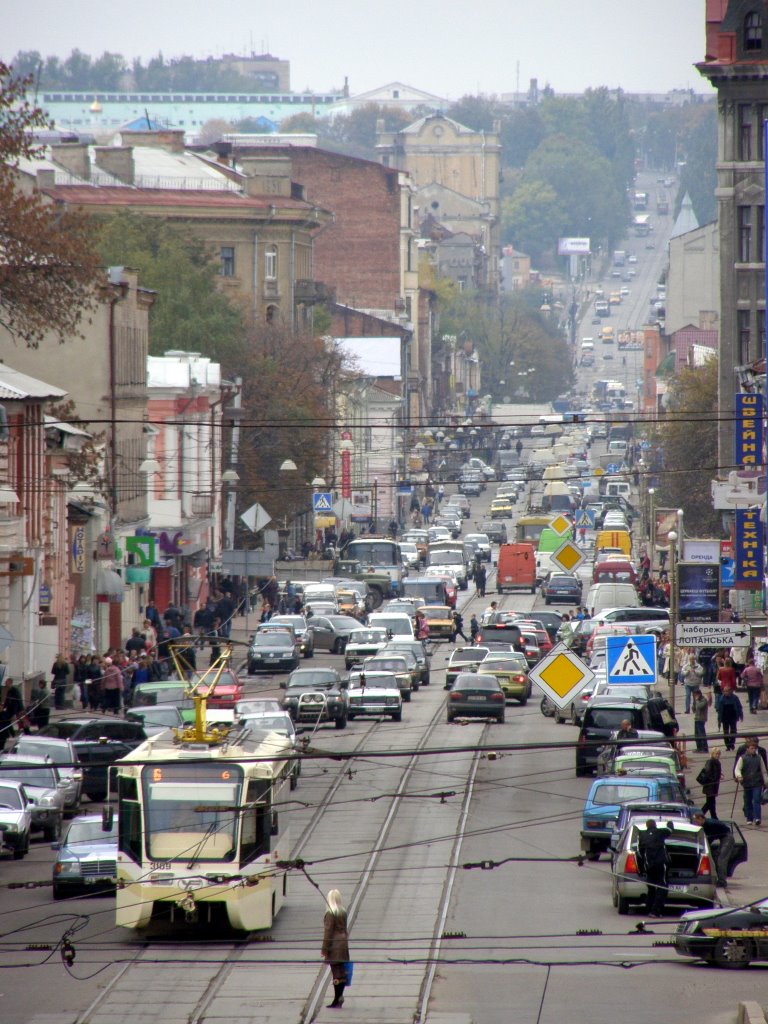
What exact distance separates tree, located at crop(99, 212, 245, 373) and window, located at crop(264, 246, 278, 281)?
61.6 feet

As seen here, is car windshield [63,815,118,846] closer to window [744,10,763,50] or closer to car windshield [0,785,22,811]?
car windshield [0,785,22,811]

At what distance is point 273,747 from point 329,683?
792 inches

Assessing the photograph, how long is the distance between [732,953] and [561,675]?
740 centimetres

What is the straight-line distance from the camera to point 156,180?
334 ft

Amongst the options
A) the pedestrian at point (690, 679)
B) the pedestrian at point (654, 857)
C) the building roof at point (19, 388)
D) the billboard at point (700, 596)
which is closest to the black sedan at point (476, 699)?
the pedestrian at point (690, 679)

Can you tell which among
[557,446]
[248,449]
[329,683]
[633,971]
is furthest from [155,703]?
[557,446]

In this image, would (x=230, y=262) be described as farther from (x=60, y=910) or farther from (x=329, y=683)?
(x=60, y=910)

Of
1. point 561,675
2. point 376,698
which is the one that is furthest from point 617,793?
point 376,698

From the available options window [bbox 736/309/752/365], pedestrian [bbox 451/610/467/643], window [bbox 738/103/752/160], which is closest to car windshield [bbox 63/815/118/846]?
pedestrian [bbox 451/610/467/643]

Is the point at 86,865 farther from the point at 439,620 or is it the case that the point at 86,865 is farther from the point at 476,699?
the point at 439,620

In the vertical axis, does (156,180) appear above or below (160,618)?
above

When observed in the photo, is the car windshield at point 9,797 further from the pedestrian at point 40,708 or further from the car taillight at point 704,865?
the car taillight at point 704,865

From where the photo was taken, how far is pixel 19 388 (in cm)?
4459

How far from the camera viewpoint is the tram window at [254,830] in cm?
2134
